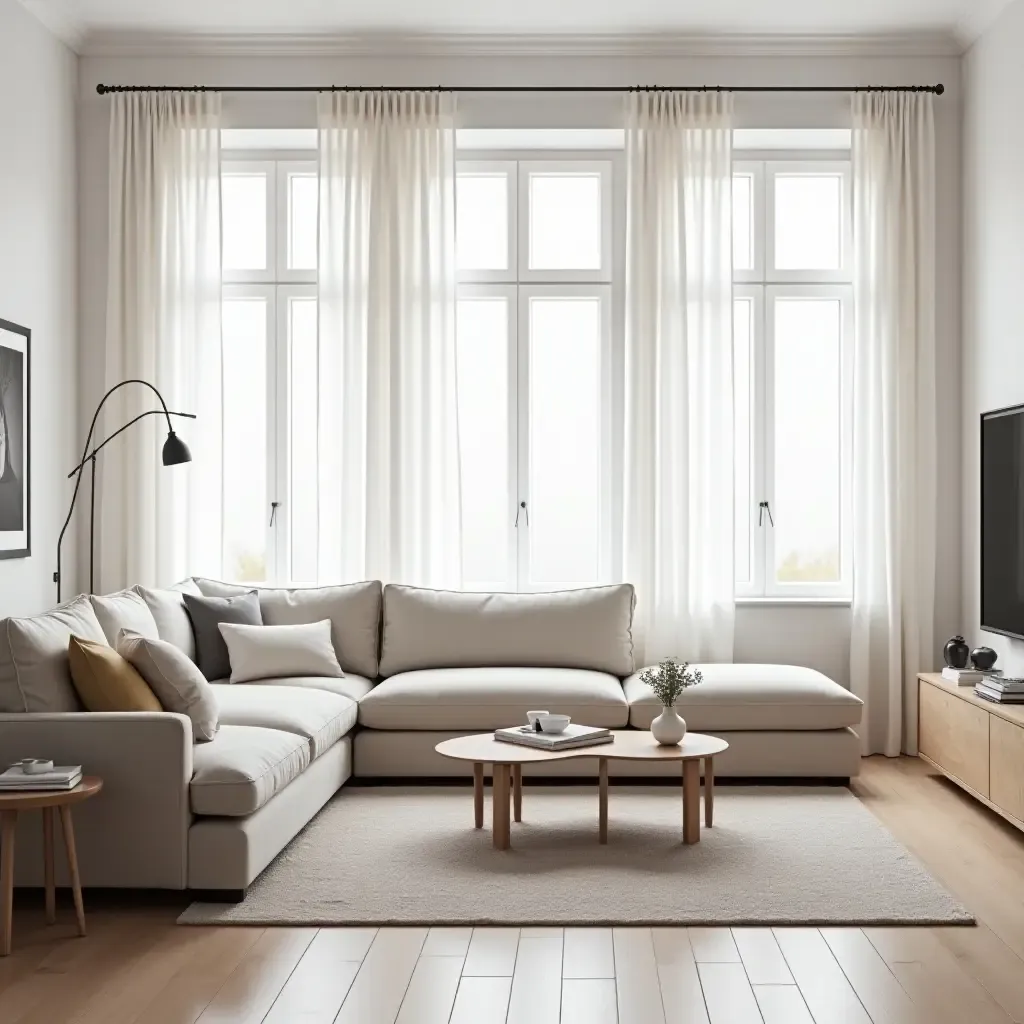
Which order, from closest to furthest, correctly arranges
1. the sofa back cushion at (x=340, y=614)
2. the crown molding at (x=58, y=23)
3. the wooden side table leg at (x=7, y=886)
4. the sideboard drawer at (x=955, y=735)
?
the wooden side table leg at (x=7, y=886)
the sideboard drawer at (x=955, y=735)
the crown molding at (x=58, y=23)
the sofa back cushion at (x=340, y=614)

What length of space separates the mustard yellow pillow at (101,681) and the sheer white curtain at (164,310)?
2277mm

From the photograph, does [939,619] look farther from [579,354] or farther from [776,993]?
[776,993]

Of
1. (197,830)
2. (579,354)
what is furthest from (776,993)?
(579,354)

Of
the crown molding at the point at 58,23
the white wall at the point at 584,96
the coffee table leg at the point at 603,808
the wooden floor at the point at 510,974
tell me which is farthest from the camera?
the white wall at the point at 584,96

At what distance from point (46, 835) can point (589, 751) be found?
1.80 m

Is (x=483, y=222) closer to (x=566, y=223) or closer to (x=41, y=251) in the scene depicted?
(x=566, y=223)

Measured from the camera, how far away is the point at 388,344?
6098mm

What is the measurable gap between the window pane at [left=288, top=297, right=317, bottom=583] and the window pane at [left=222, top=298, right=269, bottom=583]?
0.16m

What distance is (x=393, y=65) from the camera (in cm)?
613

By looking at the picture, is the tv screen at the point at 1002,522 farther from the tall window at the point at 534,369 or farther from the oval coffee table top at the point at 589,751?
the tall window at the point at 534,369

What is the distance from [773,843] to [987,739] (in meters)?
1.06

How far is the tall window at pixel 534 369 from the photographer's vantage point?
6.39m

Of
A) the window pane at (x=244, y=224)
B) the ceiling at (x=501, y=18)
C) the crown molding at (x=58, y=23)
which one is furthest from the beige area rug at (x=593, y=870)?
the crown molding at (x=58, y=23)

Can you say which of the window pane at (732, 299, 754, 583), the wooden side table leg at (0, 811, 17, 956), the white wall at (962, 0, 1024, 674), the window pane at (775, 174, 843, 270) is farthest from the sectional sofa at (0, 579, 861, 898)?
the window pane at (775, 174, 843, 270)
